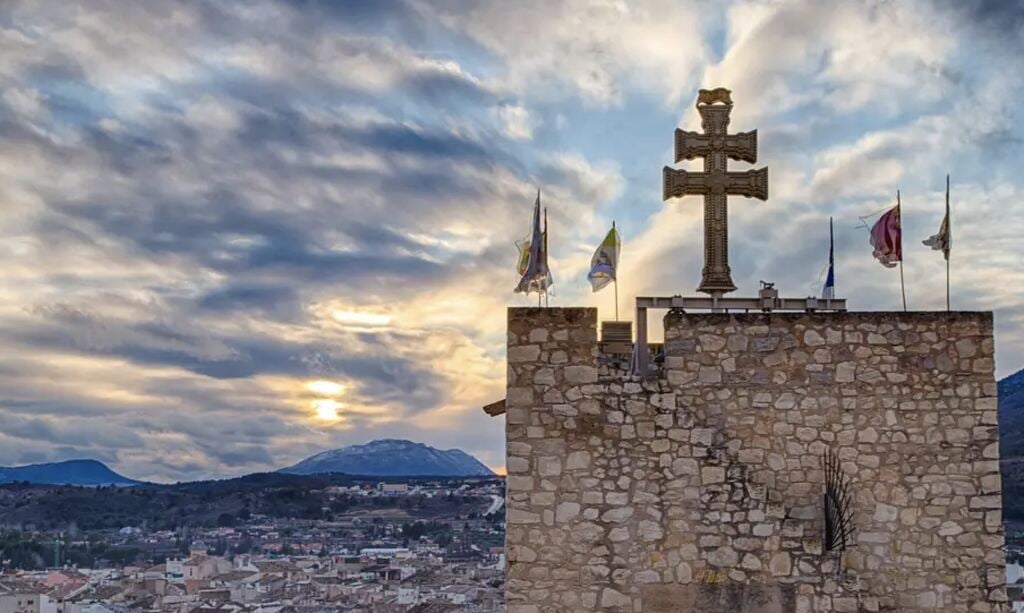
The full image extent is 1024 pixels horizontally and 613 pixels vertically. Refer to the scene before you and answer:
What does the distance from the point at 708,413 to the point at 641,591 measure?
5.24 ft

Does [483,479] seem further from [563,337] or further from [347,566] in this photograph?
[563,337]

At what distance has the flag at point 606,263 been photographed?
1155 centimetres

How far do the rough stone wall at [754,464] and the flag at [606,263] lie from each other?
3.59ft

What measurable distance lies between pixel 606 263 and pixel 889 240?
2.70m

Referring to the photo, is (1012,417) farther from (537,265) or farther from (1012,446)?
(537,265)

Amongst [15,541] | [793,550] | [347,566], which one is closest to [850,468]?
[793,550]

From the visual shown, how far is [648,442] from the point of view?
33.9 feet

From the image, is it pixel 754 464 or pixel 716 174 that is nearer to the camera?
pixel 754 464

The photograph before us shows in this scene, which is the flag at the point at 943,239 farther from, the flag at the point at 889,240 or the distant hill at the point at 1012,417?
the distant hill at the point at 1012,417

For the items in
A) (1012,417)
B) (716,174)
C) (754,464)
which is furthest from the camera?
(1012,417)

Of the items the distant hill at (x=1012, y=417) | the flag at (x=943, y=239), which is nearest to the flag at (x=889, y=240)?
the flag at (x=943, y=239)

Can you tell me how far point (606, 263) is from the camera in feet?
37.9

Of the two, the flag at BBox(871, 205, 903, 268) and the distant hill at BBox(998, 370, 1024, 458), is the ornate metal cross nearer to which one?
the flag at BBox(871, 205, 903, 268)

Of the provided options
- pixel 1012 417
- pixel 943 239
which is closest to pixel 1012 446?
pixel 1012 417
